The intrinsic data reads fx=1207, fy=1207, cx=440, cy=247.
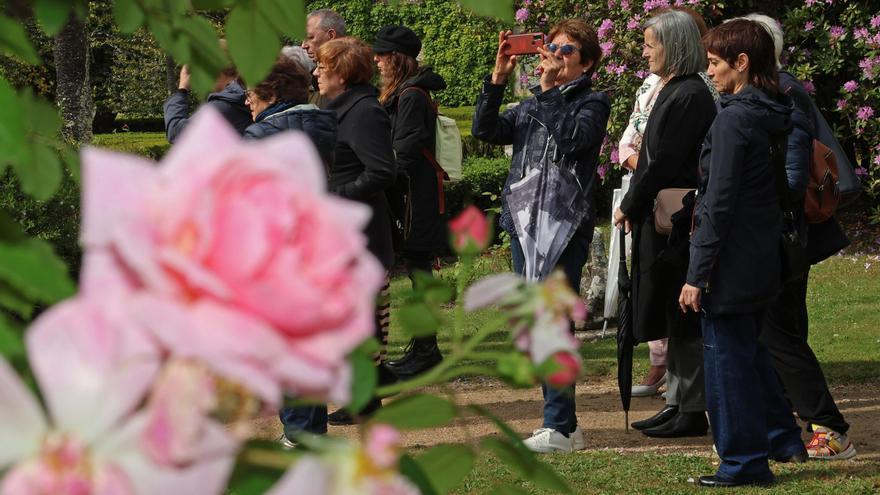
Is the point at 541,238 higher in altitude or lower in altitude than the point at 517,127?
lower

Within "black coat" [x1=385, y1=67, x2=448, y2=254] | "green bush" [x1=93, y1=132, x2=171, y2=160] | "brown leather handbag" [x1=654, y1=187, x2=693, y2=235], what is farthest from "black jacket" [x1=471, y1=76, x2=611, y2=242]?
"green bush" [x1=93, y1=132, x2=171, y2=160]

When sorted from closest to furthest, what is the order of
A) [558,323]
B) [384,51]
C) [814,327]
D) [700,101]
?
Result: [558,323], [700,101], [384,51], [814,327]

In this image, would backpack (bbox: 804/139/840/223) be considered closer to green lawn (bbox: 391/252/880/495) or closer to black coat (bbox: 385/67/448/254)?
green lawn (bbox: 391/252/880/495)

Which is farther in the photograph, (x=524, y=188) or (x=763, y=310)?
(x=524, y=188)

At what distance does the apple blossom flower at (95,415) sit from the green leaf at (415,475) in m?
0.29

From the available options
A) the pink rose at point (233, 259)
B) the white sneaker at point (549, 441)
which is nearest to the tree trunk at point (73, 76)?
the white sneaker at point (549, 441)

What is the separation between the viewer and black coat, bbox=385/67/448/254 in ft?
22.0

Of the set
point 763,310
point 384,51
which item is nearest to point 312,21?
point 384,51

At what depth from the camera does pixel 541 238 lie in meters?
5.46

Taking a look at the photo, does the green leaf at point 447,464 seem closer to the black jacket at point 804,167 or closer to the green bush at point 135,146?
the black jacket at point 804,167

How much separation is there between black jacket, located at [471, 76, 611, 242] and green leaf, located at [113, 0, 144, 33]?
4134mm

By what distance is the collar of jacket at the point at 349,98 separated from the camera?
19.1 ft

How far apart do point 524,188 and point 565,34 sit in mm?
747

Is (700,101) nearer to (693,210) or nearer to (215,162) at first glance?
(693,210)
